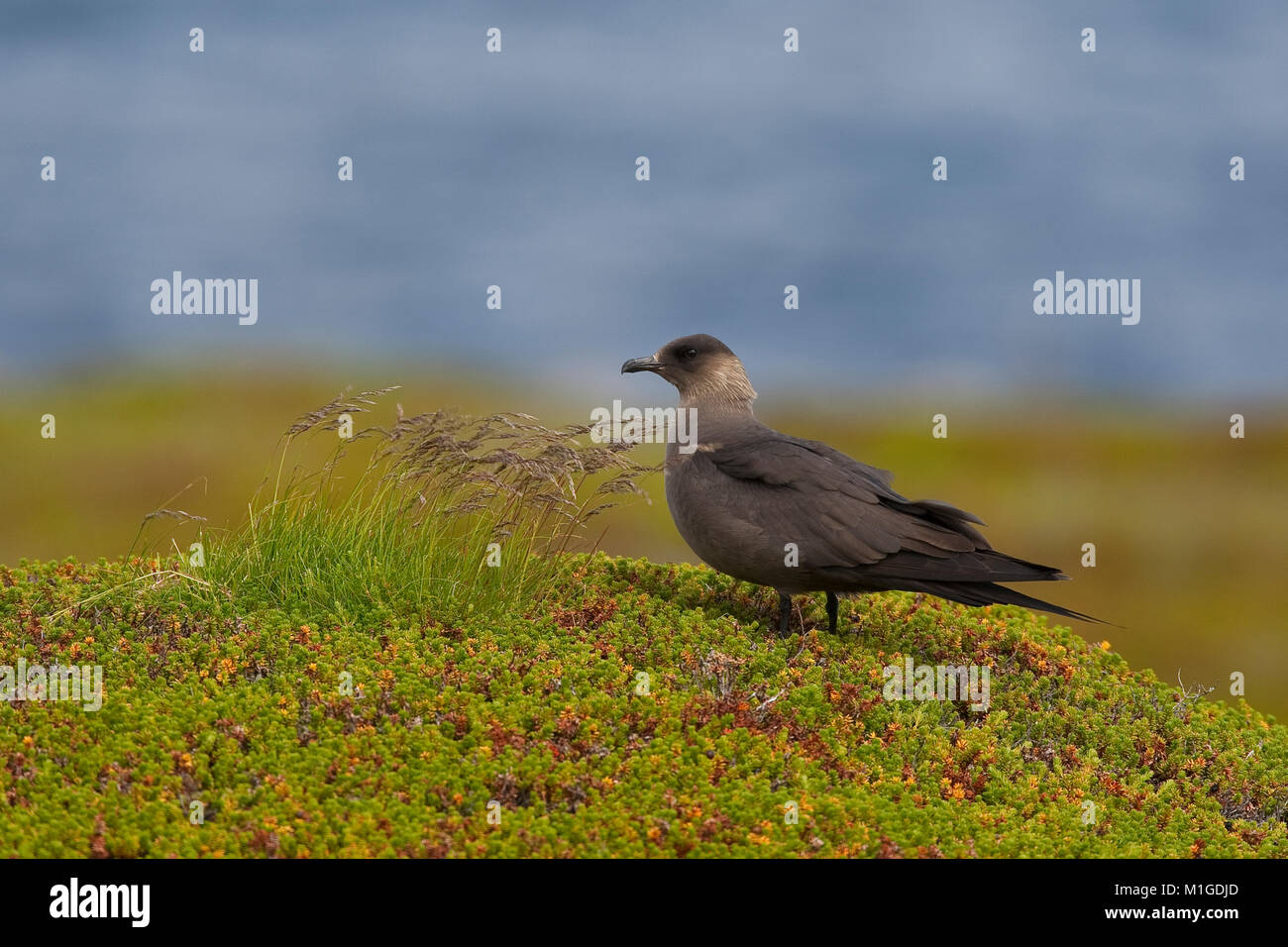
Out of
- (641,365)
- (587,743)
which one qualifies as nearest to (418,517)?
(641,365)

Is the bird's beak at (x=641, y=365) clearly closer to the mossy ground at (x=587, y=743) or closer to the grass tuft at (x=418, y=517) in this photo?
the grass tuft at (x=418, y=517)

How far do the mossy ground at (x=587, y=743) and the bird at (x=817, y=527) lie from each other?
0.67 meters

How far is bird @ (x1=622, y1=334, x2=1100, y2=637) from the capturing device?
9258mm

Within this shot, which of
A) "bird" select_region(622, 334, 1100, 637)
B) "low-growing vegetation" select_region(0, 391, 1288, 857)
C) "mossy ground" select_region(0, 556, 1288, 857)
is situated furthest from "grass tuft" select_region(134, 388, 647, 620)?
"bird" select_region(622, 334, 1100, 637)

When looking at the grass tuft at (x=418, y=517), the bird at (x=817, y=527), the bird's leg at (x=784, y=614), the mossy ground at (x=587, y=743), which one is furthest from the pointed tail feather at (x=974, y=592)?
the grass tuft at (x=418, y=517)

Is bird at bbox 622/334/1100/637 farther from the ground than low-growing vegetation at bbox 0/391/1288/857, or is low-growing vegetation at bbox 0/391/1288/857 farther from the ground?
bird at bbox 622/334/1100/637

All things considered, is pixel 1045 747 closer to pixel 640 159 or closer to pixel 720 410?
pixel 720 410

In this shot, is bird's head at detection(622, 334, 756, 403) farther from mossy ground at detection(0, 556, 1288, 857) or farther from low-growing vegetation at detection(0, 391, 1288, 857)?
mossy ground at detection(0, 556, 1288, 857)

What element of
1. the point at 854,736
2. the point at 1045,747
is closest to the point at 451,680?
the point at 854,736

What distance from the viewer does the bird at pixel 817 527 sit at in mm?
9258

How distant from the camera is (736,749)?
7566 millimetres

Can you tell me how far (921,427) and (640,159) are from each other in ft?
63.6

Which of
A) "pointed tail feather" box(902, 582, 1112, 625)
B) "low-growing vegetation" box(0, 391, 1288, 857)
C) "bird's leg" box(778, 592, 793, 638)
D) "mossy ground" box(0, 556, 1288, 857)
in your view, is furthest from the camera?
"bird's leg" box(778, 592, 793, 638)

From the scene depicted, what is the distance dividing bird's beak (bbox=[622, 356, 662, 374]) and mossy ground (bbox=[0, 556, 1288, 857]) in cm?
202
